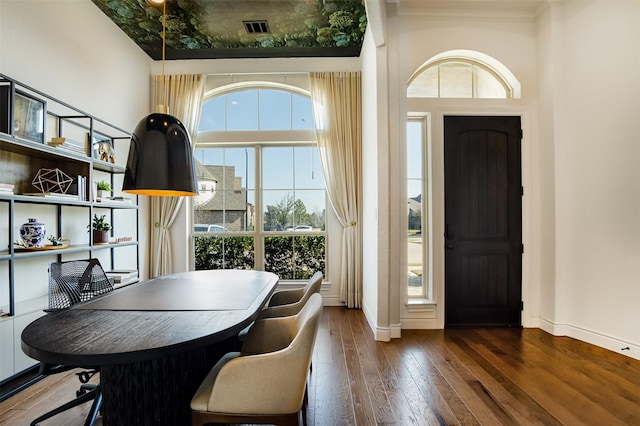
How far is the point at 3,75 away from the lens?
2.25 meters

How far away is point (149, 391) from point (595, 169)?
413cm

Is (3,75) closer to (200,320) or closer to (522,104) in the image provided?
(200,320)

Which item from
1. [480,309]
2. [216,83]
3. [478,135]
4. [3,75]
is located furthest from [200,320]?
[216,83]

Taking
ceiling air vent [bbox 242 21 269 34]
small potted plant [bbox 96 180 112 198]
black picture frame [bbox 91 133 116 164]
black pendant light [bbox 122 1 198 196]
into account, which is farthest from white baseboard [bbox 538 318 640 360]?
black picture frame [bbox 91 133 116 164]

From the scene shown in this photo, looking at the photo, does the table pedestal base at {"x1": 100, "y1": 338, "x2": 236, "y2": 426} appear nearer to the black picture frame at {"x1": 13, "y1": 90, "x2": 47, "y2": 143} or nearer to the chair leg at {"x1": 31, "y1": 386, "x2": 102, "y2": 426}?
the chair leg at {"x1": 31, "y1": 386, "x2": 102, "y2": 426}

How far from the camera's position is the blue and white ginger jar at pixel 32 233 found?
2.45m

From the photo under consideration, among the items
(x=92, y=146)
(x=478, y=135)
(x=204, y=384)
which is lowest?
(x=204, y=384)

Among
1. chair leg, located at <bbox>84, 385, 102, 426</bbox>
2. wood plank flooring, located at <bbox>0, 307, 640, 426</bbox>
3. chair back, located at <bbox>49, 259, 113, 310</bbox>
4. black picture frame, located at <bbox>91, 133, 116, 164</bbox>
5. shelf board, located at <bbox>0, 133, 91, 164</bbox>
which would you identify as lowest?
wood plank flooring, located at <bbox>0, 307, 640, 426</bbox>

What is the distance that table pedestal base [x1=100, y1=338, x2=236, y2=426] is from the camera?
1.30 metres

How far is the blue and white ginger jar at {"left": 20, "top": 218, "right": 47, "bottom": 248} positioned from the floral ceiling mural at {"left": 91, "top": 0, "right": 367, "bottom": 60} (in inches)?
101

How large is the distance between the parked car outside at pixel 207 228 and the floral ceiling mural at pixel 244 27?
2.43 meters

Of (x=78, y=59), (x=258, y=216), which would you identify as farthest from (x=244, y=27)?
(x=258, y=216)

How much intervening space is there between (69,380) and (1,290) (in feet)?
2.97

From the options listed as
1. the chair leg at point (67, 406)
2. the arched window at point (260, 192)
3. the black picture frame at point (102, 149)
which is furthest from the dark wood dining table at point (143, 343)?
the arched window at point (260, 192)
